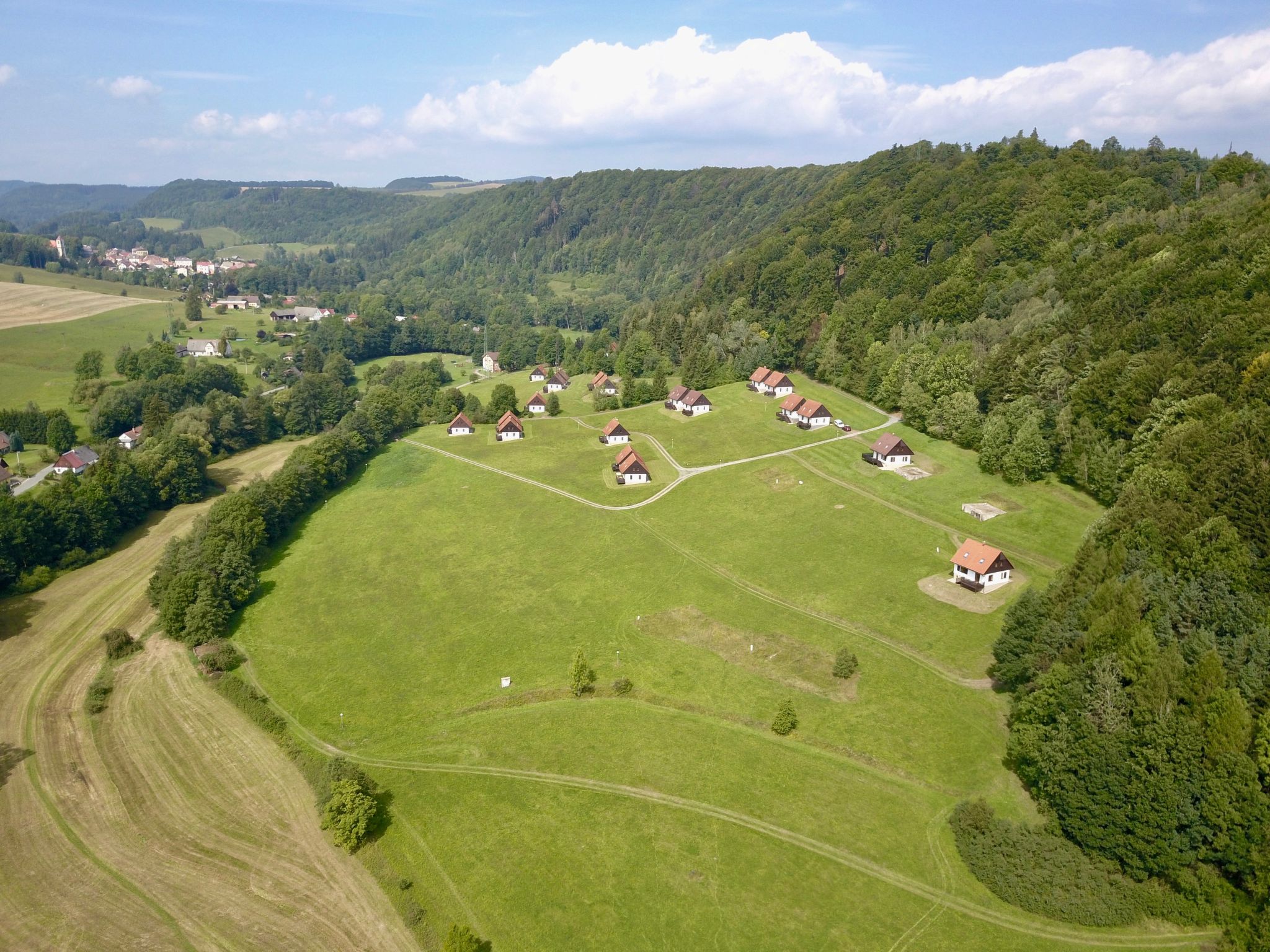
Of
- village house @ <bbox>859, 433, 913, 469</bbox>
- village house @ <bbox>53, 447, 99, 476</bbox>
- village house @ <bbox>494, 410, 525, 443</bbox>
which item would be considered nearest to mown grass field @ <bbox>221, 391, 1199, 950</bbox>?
village house @ <bbox>859, 433, 913, 469</bbox>

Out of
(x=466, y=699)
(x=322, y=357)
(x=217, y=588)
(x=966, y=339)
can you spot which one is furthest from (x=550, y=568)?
(x=322, y=357)

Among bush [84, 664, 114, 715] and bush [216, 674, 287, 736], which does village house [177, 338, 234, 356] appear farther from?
bush [216, 674, 287, 736]

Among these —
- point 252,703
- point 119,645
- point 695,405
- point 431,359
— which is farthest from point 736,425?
point 431,359

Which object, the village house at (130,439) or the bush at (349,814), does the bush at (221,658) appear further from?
the village house at (130,439)

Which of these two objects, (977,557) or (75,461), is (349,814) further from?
(75,461)

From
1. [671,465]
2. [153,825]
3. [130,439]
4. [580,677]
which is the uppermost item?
A: [130,439]

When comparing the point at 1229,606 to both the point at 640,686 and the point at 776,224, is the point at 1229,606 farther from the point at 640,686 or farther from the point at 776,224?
the point at 776,224

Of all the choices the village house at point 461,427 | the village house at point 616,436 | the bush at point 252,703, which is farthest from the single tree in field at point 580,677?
the village house at point 461,427
